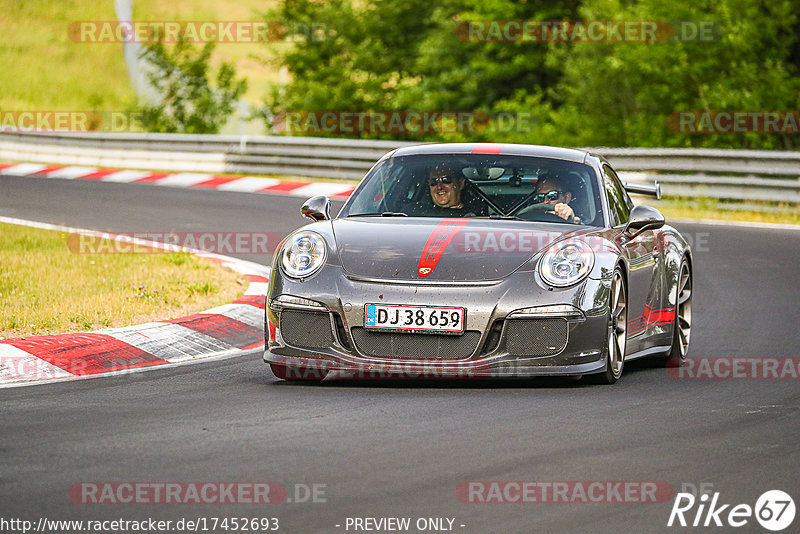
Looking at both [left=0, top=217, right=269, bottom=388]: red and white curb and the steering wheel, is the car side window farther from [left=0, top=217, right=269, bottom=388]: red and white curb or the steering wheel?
[left=0, top=217, right=269, bottom=388]: red and white curb

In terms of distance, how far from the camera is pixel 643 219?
308 inches

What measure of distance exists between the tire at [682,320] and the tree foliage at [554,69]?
675 inches

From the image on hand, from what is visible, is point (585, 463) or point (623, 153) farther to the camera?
point (623, 153)

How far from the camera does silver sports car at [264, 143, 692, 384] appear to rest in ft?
22.6

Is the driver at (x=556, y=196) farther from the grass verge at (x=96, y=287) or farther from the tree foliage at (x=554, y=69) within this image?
the tree foliage at (x=554, y=69)

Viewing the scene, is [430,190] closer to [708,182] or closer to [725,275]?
[725,275]

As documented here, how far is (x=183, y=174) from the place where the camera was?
80.2ft

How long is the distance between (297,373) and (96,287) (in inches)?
143

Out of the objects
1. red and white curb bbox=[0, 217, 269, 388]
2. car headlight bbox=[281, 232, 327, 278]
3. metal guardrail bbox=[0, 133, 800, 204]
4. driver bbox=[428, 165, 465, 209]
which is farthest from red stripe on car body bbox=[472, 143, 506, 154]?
metal guardrail bbox=[0, 133, 800, 204]

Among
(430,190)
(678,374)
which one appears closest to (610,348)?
(678,374)

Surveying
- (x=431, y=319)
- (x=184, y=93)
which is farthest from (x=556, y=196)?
(x=184, y=93)

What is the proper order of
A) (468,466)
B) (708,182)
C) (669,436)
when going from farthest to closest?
(708,182)
(669,436)
(468,466)

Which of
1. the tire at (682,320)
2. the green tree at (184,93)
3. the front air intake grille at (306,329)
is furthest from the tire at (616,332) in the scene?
the green tree at (184,93)

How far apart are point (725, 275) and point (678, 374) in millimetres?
5008
